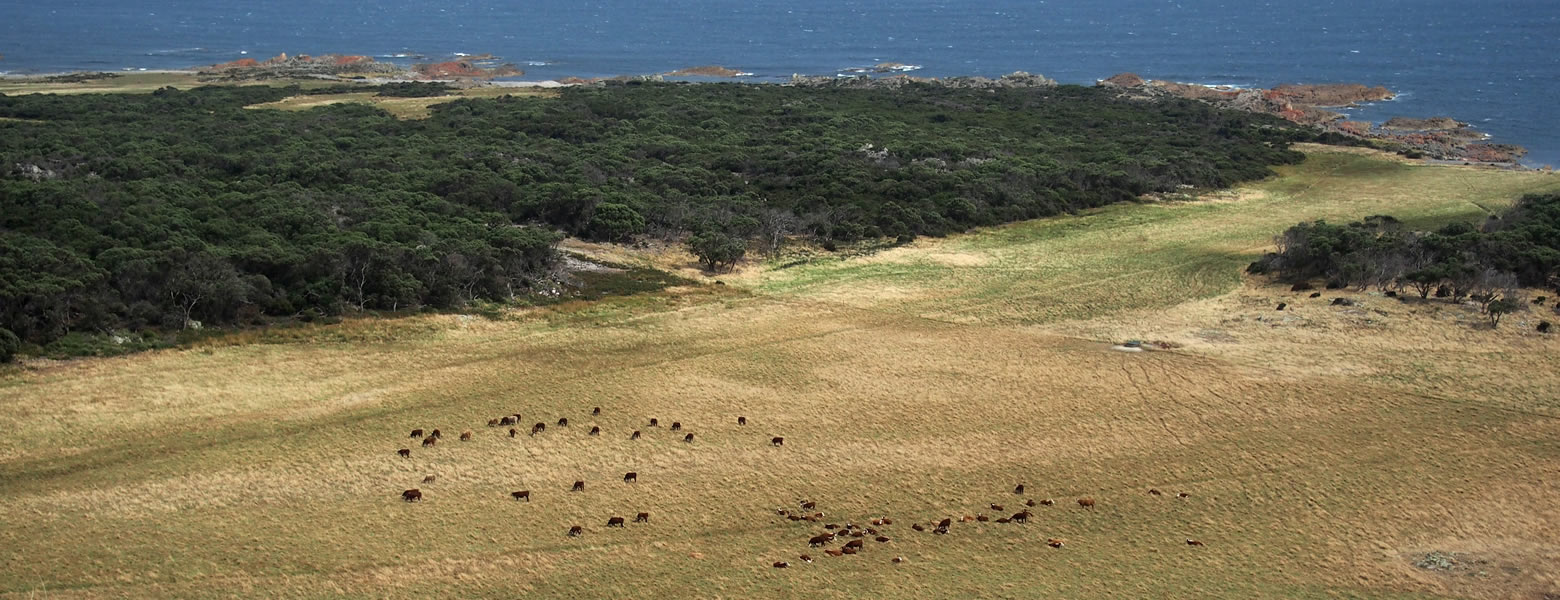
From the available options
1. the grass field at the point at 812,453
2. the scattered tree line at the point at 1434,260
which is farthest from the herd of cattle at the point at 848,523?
the scattered tree line at the point at 1434,260

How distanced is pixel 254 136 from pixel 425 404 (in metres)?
48.9

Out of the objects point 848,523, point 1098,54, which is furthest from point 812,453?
point 1098,54

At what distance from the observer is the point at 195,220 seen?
49125mm

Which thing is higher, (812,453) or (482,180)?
(482,180)

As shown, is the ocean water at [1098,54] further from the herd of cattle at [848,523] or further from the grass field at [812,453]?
the herd of cattle at [848,523]

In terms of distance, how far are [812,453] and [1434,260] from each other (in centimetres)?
3007

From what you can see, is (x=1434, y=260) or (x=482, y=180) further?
(x=482, y=180)

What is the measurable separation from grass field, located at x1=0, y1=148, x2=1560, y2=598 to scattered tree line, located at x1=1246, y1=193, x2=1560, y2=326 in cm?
216

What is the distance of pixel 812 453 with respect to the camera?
3088 cm

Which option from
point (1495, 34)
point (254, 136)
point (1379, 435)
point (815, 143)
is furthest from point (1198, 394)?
point (1495, 34)

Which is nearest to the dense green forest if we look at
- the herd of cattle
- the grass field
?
the grass field

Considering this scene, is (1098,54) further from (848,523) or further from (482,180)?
(848,523)

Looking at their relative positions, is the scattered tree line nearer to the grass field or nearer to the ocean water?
the grass field

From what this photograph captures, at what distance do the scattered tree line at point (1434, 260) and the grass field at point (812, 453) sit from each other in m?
2.16
